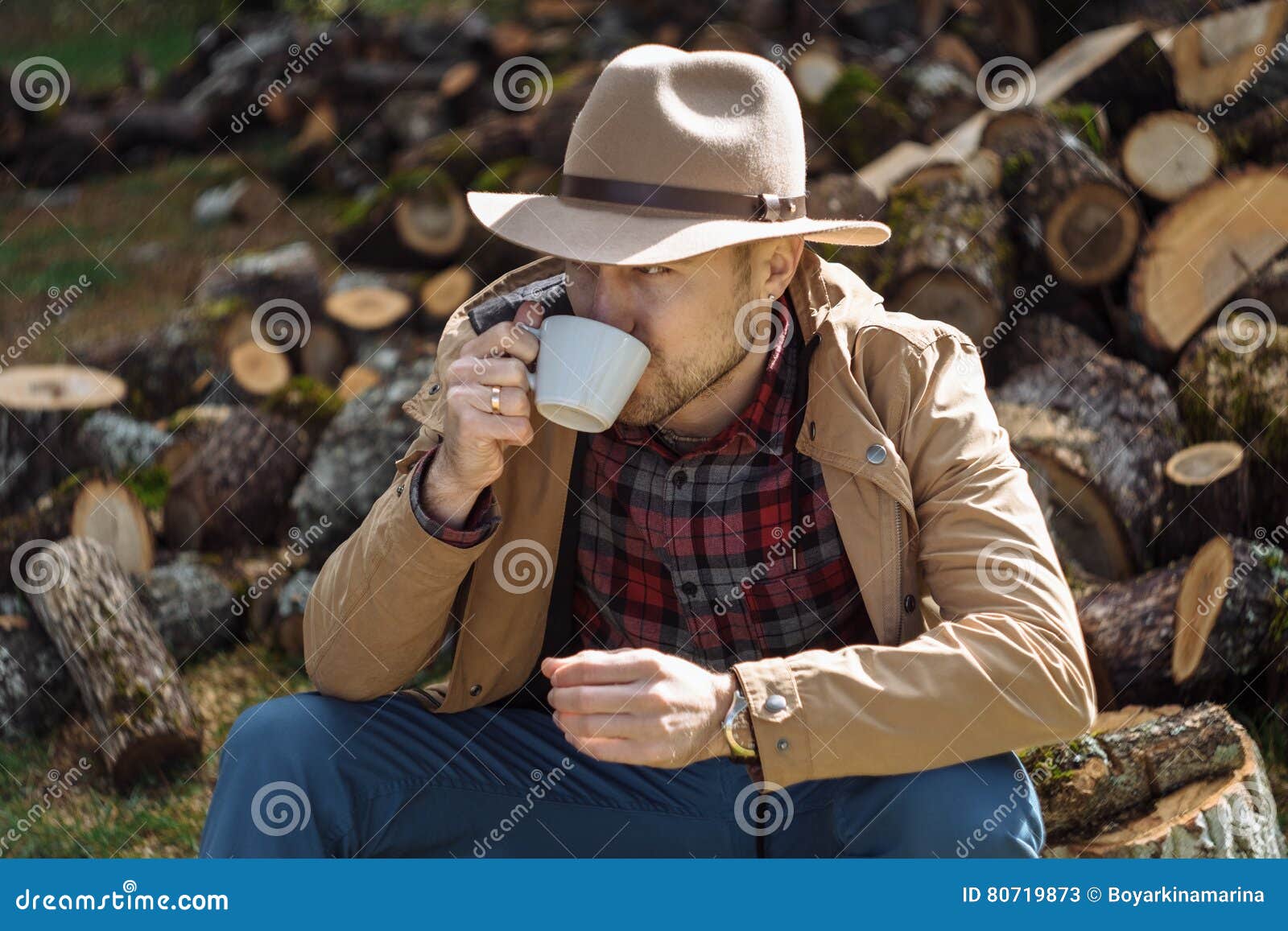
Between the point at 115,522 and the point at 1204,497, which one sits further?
the point at 115,522

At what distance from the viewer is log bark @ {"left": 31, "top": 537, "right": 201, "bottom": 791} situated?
3164mm

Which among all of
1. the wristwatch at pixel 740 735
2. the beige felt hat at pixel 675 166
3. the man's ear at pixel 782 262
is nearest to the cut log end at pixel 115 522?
the beige felt hat at pixel 675 166

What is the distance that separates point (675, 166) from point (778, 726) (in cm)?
88

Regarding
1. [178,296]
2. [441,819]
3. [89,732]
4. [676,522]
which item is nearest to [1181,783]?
[676,522]

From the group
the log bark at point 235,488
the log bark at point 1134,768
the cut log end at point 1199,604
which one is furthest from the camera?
the log bark at point 235,488

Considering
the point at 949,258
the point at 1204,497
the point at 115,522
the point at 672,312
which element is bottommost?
the point at 115,522

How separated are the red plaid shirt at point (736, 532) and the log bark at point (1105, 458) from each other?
4.33 ft

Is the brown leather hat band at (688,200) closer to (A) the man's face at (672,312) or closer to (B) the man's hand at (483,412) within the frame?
(A) the man's face at (672,312)

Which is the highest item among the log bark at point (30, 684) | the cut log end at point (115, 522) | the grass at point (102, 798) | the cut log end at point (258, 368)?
the cut log end at point (258, 368)

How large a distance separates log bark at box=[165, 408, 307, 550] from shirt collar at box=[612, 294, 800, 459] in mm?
2262

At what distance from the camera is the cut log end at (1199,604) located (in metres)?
2.90

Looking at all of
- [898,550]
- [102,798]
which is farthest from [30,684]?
[898,550]

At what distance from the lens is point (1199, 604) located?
2.93 m

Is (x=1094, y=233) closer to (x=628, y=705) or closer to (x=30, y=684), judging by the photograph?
(x=628, y=705)
